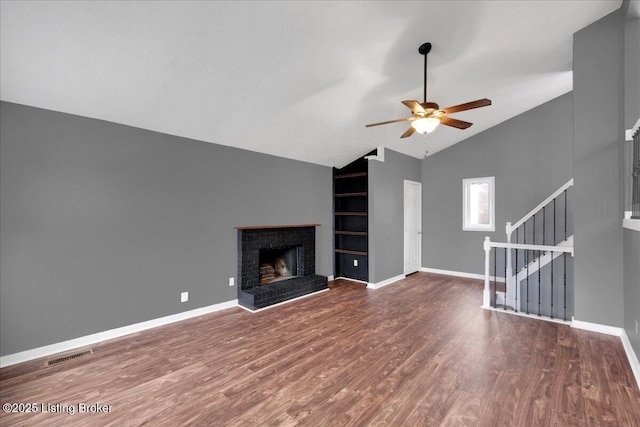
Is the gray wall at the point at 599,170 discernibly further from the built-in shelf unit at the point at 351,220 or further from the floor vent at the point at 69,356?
the floor vent at the point at 69,356

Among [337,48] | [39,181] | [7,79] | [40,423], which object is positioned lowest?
[40,423]

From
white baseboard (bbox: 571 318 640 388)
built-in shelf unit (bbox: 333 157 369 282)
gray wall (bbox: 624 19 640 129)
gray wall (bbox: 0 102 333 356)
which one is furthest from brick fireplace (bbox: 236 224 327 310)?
gray wall (bbox: 624 19 640 129)

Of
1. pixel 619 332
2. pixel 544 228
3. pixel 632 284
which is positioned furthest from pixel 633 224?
pixel 544 228

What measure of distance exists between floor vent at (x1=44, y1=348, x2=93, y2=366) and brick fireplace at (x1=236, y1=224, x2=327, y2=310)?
6.09ft

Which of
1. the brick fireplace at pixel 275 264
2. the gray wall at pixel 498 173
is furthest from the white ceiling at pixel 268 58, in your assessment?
the brick fireplace at pixel 275 264

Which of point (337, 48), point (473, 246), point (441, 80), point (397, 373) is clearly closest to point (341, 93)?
point (337, 48)

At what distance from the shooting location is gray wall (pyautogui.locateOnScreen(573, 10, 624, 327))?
3.21 m

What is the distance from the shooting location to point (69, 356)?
281cm

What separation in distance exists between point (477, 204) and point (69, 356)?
708cm

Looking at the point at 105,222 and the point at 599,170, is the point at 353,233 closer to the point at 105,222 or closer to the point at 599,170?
the point at 599,170

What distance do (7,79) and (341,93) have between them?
10.5ft

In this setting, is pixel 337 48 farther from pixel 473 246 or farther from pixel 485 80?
pixel 473 246

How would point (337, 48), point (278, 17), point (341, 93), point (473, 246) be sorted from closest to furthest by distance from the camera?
point (278, 17)
point (337, 48)
point (341, 93)
point (473, 246)

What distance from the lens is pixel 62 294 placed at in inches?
115
